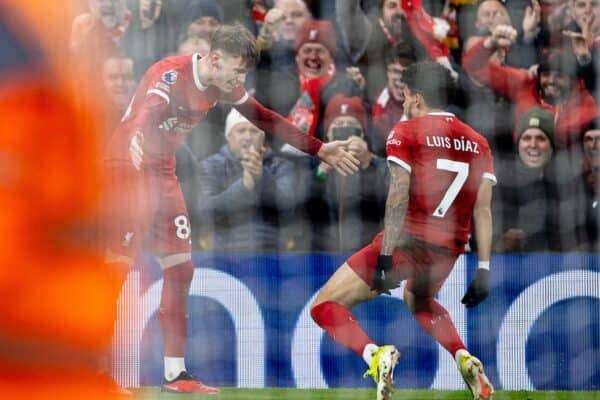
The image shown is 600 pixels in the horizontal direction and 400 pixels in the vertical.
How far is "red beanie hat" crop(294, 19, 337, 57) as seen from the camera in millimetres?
3936

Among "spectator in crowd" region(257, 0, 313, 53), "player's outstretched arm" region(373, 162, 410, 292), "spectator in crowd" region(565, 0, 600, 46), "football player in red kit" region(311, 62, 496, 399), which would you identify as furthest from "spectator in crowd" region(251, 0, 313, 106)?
"spectator in crowd" region(565, 0, 600, 46)

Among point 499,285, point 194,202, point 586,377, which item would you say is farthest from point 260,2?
point 586,377

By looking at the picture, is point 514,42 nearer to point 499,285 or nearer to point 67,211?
point 499,285

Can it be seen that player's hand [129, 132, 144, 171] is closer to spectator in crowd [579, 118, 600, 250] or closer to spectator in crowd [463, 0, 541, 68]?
spectator in crowd [463, 0, 541, 68]

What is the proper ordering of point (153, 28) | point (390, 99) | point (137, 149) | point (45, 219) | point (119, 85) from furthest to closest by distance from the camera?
1. point (390, 99)
2. point (153, 28)
3. point (137, 149)
4. point (119, 85)
5. point (45, 219)

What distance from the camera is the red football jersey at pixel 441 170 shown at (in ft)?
12.5

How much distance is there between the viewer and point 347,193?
3924mm

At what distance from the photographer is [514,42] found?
4.03m

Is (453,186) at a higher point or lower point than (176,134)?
lower

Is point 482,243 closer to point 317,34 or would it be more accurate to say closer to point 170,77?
point 317,34

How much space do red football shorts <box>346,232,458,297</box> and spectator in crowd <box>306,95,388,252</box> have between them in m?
0.05

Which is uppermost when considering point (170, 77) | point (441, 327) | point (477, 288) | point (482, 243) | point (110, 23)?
point (110, 23)

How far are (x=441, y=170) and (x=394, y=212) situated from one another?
0.76ft

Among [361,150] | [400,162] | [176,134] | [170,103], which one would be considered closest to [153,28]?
[170,103]
